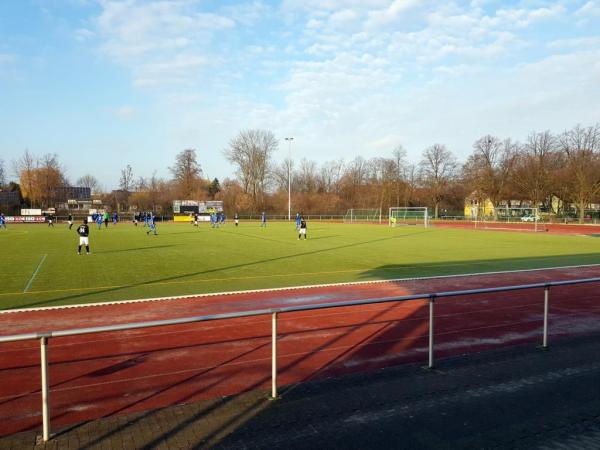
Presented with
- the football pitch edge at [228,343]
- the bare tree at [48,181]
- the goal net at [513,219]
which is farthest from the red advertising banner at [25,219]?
the football pitch edge at [228,343]

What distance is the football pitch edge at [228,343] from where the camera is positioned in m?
5.55

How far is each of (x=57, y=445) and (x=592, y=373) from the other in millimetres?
6495

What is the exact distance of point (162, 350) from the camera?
7.30 meters

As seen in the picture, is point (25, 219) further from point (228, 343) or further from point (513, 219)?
point (228, 343)

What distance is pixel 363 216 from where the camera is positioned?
7450 cm

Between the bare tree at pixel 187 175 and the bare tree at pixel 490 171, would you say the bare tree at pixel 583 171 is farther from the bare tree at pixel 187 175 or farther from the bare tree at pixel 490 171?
the bare tree at pixel 187 175

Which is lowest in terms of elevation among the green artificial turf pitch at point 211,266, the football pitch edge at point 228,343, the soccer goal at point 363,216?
the green artificial turf pitch at point 211,266

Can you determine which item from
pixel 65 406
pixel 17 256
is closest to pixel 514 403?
pixel 65 406

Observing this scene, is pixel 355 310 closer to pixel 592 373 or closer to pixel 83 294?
pixel 592 373

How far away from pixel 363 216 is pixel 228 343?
223ft

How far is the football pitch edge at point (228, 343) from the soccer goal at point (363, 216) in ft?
198

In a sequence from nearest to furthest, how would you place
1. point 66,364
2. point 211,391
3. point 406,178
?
point 211,391
point 66,364
point 406,178

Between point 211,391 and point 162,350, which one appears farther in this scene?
point 162,350

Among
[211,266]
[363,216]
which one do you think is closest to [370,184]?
[363,216]
